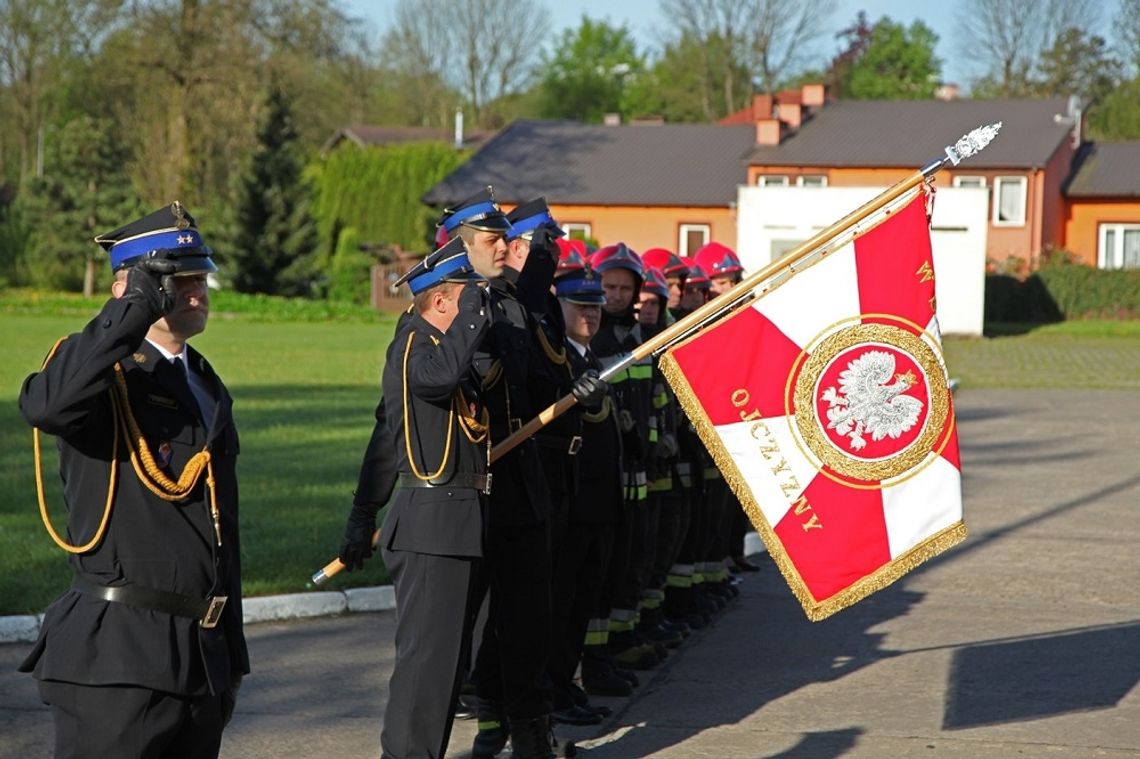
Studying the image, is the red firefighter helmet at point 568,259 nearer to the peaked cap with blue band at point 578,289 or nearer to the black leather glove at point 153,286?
the peaked cap with blue band at point 578,289

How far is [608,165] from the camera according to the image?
61.0 metres

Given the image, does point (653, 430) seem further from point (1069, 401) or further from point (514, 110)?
point (514, 110)

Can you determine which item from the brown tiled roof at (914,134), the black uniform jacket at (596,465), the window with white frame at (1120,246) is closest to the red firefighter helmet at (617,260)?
the black uniform jacket at (596,465)

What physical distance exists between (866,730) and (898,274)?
2.11m

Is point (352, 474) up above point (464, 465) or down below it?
below

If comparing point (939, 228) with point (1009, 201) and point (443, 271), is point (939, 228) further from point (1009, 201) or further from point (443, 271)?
point (443, 271)

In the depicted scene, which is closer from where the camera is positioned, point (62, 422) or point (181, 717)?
point (62, 422)

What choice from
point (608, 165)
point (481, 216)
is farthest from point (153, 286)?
point (608, 165)

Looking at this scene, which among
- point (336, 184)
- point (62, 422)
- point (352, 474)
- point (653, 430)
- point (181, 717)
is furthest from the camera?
point (336, 184)

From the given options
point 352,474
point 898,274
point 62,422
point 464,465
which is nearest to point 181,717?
point 62,422

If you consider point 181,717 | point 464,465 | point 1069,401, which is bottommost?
point 1069,401

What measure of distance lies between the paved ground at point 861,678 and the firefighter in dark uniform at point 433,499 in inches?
43.5

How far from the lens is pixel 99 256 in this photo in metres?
54.6

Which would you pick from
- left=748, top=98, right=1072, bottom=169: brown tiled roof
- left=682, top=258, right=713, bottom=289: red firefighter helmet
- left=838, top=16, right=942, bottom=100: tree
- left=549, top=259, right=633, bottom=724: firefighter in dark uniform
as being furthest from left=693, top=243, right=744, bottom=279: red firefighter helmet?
left=838, top=16, right=942, bottom=100: tree
